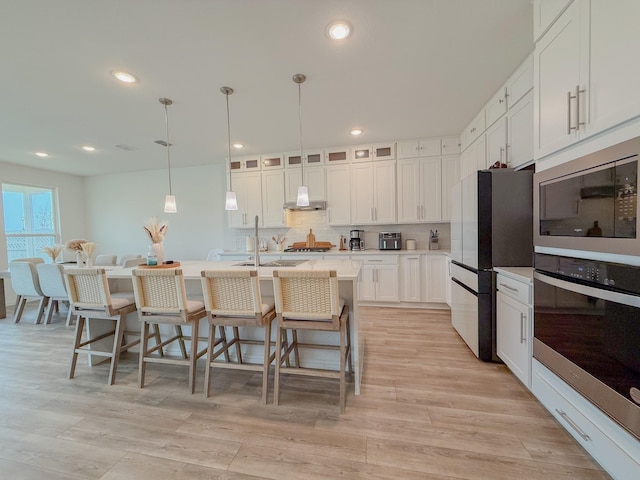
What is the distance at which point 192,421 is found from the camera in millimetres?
1787

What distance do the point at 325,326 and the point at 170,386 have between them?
1450 mm

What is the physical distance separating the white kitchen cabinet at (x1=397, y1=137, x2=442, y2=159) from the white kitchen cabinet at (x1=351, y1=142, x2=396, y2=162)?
123 millimetres

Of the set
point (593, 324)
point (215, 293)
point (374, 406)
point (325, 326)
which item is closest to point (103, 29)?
point (215, 293)

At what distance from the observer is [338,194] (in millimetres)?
4578

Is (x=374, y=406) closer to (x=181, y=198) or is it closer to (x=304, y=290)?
(x=304, y=290)

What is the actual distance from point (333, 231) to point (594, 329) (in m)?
3.85

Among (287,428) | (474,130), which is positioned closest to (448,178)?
(474,130)

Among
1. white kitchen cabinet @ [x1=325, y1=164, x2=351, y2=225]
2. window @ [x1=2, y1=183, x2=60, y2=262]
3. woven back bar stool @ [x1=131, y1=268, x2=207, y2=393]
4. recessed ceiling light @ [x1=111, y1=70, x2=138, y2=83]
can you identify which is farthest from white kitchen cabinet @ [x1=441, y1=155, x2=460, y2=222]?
window @ [x1=2, y1=183, x2=60, y2=262]

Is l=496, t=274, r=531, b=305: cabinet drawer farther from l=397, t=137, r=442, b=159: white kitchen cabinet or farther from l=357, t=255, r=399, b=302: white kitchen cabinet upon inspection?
l=397, t=137, r=442, b=159: white kitchen cabinet

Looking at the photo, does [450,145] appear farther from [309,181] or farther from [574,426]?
[574,426]

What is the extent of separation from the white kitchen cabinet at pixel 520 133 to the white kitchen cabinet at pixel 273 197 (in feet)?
10.9

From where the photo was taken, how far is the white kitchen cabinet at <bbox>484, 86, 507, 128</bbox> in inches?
104

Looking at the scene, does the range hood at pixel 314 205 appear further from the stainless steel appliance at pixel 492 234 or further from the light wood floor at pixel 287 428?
the light wood floor at pixel 287 428

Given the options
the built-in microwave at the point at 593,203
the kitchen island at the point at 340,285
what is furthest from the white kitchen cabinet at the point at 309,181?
the built-in microwave at the point at 593,203
